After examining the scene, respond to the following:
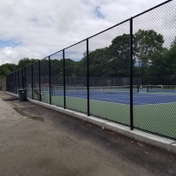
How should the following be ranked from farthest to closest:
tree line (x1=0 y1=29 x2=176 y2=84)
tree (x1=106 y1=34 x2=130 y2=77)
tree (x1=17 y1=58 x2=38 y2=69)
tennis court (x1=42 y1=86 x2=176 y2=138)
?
tree (x1=17 y1=58 x2=38 y2=69)
tree (x1=106 y1=34 x2=130 y2=77)
tennis court (x1=42 y1=86 x2=176 y2=138)
tree line (x1=0 y1=29 x2=176 y2=84)

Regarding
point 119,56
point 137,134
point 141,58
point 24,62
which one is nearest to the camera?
point 137,134

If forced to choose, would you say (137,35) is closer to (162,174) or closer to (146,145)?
(146,145)

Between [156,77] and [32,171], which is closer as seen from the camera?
[32,171]

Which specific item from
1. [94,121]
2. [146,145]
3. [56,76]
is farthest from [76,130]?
[56,76]

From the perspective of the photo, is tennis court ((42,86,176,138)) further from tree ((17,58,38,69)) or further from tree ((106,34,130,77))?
tree ((17,58,38,69))

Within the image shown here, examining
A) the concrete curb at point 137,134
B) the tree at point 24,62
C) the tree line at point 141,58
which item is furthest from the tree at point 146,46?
the tree at point 24,62

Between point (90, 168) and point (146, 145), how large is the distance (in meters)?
1.79

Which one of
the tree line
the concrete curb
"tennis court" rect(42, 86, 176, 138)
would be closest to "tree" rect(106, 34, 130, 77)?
the tree line

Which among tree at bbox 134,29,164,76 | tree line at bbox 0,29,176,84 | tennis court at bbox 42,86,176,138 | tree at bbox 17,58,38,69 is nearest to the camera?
tree line at bbox 0,29,176,84

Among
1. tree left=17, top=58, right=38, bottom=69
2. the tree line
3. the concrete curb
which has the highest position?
tree left=17, top=58, right=38, bottom=69

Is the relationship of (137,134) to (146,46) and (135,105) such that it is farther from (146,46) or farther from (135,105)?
(135,105)

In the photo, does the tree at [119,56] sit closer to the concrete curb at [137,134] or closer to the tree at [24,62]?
the concrete curb at [137,134]

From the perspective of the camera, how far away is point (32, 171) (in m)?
4.37

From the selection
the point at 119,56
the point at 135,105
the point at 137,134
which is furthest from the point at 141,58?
the point at 135,105
